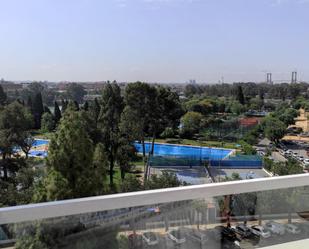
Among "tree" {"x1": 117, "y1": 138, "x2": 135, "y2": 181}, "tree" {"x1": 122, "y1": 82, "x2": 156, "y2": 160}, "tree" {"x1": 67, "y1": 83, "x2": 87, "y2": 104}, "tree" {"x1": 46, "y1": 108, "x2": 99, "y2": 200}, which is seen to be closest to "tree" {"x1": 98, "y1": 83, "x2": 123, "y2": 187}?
"tree" {"x1": 117, "y1": 138, "x2": 135, "y2": 181}

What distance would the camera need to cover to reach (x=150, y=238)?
1495 millimetres

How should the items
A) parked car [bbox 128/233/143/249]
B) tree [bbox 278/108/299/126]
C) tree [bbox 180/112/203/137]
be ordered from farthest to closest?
tree [bbox 278/108/299/126] < tree [bbox 180/112/203/137] < parked car [bbox 128/233/143/249]

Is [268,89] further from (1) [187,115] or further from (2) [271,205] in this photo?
(2) [271,205]

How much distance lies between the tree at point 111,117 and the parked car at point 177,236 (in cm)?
1493

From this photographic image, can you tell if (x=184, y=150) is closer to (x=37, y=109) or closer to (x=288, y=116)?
(x=288, y=116)

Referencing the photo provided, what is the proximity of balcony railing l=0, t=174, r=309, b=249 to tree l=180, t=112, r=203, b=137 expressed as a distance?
24.2 metres

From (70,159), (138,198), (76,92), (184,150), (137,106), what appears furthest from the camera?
(184,150)

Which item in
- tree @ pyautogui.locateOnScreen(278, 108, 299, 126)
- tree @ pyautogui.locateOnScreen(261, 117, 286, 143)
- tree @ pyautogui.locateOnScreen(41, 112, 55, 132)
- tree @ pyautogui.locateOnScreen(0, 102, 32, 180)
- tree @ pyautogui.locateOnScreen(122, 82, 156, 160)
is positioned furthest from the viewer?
tree @ pyautogui.locateOnScreen(278, 108, 299, 126)

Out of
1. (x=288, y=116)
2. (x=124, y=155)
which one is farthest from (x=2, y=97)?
(x=288, y=116)

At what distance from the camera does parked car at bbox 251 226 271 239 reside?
5.52 feet

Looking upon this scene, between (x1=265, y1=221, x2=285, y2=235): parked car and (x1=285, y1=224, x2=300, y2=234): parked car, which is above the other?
(x1=265, y1=221, x2=285, y2=235): parked car

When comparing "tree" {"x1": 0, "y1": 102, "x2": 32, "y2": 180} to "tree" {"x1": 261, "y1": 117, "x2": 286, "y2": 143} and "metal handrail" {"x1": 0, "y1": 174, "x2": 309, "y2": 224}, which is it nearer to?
"metal handrail" {"x1": 0, "y1": 174, "x2": 309, "y2": 224}

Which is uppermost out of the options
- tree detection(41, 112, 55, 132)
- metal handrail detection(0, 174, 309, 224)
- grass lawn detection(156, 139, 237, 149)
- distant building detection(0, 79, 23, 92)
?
distant building detection(0, 79, 23, 92)

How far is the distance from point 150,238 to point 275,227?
0.68 m
